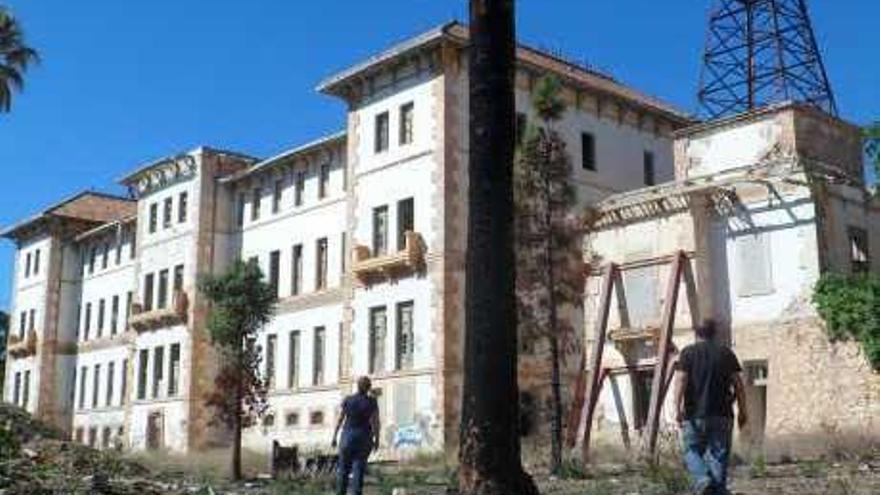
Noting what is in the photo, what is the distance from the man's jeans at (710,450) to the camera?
35.2 feet

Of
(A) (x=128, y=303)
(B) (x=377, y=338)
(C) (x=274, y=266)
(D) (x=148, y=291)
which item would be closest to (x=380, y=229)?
(B) (x=377, y=338)

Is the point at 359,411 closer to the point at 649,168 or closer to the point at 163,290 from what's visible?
the point at 649,168

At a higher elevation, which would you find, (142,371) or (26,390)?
(142,371)

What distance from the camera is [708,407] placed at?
35.1ft

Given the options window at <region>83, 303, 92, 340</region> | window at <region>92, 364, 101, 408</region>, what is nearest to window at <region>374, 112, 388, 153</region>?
A: window at <region>92, 364, 101, 408</region>

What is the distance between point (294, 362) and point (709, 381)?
1239 inches

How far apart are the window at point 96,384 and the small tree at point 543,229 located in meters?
38.1

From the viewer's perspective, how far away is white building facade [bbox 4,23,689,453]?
32938 mm

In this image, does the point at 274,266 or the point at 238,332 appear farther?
the point at 274,266

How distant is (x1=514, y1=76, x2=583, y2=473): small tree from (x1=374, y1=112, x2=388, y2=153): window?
1168cm

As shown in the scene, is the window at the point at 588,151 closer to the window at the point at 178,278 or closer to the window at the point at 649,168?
the window at the point at 649,168

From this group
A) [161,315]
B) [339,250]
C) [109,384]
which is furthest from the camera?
[109,384]

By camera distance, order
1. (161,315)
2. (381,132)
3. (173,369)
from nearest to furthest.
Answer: (381,132)
(161,315)
(173,369)

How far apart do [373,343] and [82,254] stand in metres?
30.5
